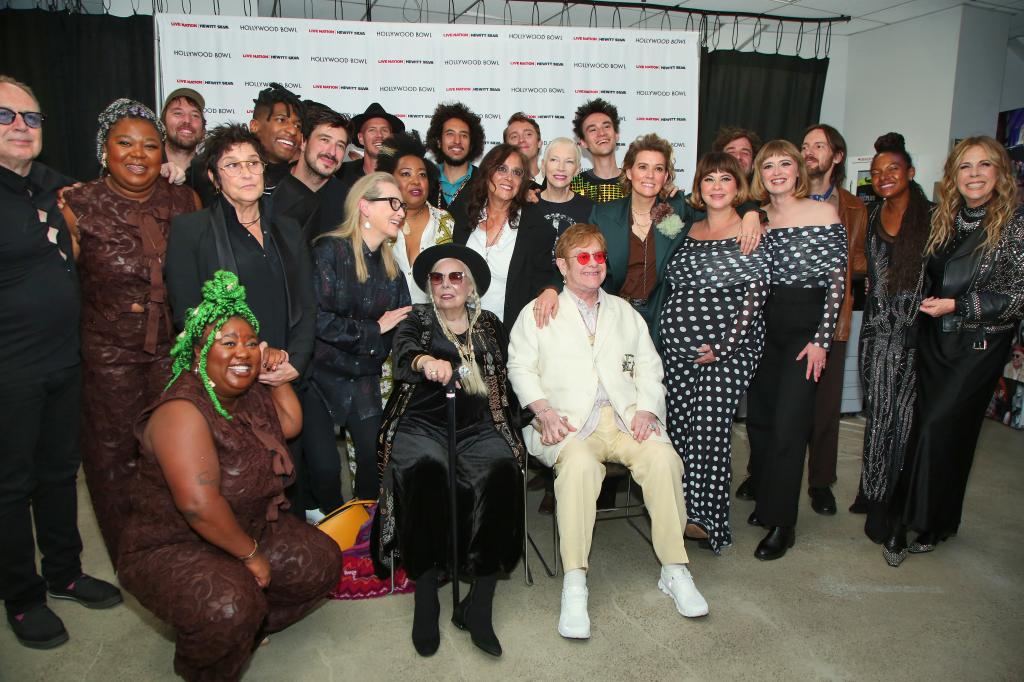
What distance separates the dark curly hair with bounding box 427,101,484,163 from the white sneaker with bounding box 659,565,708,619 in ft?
9.14

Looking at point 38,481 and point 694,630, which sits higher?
point 38,481

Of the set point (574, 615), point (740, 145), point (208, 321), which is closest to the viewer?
point (208, 321)

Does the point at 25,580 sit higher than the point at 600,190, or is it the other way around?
the point at 600,190

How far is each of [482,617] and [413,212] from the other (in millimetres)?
2138

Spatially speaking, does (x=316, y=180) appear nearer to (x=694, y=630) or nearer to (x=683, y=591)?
(x=683, y=591)

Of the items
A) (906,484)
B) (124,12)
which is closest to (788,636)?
(906,484)

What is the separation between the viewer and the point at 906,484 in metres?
3.31

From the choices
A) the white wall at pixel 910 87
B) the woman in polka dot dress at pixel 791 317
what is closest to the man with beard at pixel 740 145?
the woman in polka dot dress at pixel 791 317

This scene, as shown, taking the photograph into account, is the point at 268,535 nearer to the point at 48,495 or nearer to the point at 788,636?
the point at 48,495

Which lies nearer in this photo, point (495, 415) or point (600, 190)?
point (495, 415)

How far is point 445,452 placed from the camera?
2.79m

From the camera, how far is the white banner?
17.4 ft

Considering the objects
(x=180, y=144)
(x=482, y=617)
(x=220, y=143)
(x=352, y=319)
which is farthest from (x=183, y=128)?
(x=482, y=617)

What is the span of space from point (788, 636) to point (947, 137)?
232 inches
